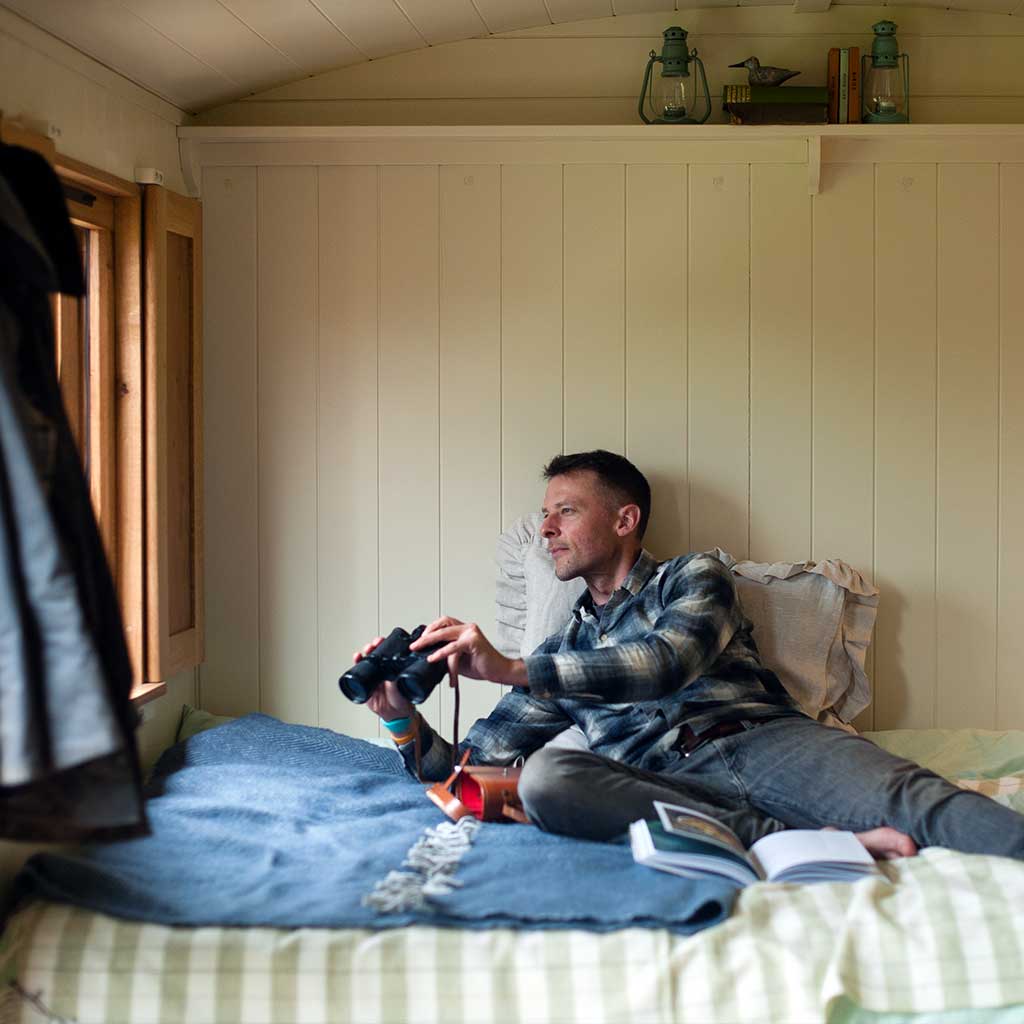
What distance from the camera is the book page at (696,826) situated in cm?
193

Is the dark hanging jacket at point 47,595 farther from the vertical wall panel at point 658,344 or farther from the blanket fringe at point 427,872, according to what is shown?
the vertical wall panel at point 658,344

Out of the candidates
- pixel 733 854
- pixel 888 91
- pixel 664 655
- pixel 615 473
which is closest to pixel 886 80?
pixel 888 91

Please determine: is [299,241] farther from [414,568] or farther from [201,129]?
[414,568]

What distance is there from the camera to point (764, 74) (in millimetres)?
2840

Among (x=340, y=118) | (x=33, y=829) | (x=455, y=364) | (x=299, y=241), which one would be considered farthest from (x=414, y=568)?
(x=33, y=829)

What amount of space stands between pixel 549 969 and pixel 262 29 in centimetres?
198

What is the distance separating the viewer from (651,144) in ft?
9.43

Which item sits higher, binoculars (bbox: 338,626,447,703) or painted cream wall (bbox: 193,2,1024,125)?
painted cream wall (bbox: 193,2,1024,125)

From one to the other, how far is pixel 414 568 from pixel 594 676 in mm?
916

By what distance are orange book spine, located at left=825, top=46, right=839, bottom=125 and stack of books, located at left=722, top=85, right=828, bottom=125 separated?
0.03m

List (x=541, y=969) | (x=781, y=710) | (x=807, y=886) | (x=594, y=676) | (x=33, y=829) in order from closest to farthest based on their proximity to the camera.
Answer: (x=33, y=829)
(x=541, y=969)
(x=807, y=886)
(x=594, y=676)
(x=781, y=710)

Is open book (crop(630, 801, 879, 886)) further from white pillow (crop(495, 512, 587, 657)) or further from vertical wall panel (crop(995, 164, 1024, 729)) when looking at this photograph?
vertical wall panel (crop(995, 164, 1024, 729))

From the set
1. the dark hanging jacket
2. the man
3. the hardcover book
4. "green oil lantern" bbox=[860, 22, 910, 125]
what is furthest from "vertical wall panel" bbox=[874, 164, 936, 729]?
the dark hanging jacket

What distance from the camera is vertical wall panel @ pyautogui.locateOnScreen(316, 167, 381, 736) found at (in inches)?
115
